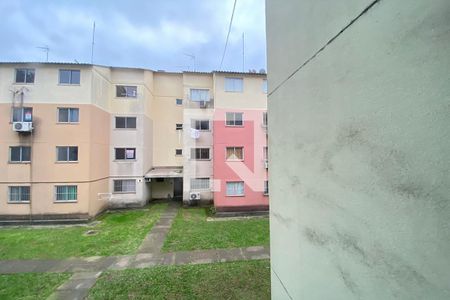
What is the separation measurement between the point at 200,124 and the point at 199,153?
6.33ft

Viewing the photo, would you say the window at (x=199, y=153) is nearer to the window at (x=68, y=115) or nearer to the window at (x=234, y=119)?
the window at (x=234, y=119)

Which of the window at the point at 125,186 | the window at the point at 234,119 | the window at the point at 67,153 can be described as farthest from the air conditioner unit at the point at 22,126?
the window at the point at 234,119

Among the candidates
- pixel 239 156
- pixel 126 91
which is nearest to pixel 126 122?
pixel 126 91

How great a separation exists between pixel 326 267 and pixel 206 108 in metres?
14.0

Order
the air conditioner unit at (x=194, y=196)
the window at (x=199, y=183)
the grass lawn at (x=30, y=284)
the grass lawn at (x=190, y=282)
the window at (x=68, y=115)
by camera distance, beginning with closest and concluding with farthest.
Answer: the grass lawn at (x=190, y=282), the grass lawn at (x=30, y=284), the window at (x=68, y=115), the air conditioner unit at (x=194, y=196), the window at (x=199, y=183)

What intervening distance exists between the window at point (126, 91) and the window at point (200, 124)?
14.4ft

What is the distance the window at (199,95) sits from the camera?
15.2 m

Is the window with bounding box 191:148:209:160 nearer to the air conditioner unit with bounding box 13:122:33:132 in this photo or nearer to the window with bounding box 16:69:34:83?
the air conditioner unit with bounding box 13:122:33:132

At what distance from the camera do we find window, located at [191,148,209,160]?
14.9m

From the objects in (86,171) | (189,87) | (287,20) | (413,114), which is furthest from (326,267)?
(189,87)

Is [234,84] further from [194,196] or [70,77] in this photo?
[70,77]

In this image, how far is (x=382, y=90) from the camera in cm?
112

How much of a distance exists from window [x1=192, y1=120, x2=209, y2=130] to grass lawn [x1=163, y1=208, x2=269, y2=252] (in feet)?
18.4

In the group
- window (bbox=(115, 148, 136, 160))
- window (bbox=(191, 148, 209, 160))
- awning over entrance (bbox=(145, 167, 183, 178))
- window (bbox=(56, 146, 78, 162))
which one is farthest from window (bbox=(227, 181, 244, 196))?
window (bbox=(56, 146, 78, 162))
